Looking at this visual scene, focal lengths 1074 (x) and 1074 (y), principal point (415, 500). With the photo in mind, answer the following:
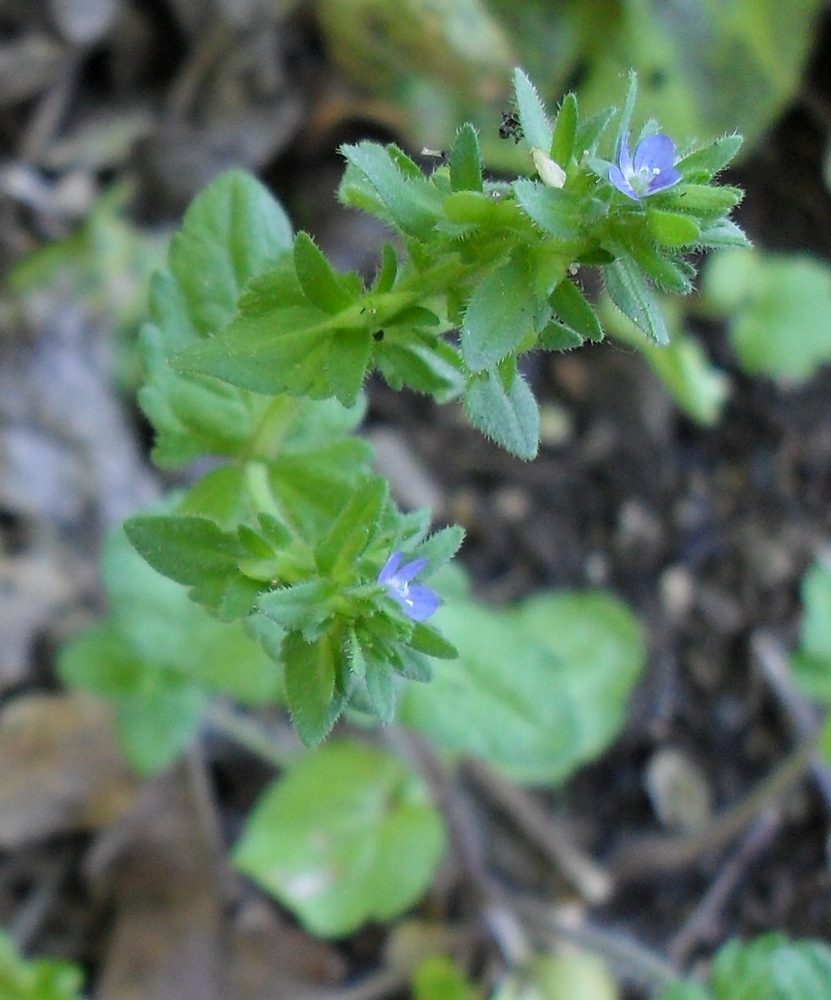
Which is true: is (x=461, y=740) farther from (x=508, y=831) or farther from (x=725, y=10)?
(x=725, y=10)

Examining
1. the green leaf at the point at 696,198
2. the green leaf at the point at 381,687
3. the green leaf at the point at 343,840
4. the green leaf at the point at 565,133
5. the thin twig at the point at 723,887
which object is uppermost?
the green leaf at the point at 565,133

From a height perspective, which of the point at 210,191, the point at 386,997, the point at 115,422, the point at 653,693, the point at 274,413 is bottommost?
the point at 653,693

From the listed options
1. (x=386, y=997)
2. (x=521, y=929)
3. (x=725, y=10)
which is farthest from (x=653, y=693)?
(x=725, y=10)

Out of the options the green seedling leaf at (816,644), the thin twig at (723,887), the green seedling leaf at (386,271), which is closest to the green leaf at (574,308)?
the green seedling leaf at (386,271)

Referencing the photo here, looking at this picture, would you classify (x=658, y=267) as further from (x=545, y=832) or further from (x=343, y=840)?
(x=545, y=832)

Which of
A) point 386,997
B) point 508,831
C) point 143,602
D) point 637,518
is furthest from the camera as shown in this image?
point 637,518

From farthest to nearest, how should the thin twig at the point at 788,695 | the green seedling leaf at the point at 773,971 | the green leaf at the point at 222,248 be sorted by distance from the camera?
the thin twig at the point at 788,695, the green leaf at the point at 222,248, the green seedling leaf at the point at 773,971

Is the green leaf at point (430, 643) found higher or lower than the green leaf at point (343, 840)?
higher

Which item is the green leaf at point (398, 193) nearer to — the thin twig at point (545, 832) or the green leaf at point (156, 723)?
the green leaf at point (156, 723)
